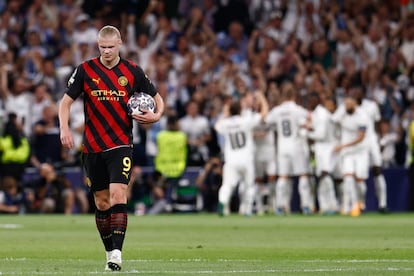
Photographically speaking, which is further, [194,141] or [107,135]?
[194,141]

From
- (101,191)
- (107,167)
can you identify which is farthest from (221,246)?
(107,167)

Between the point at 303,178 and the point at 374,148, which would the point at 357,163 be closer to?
the point at 374,148

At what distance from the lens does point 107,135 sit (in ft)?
41.1

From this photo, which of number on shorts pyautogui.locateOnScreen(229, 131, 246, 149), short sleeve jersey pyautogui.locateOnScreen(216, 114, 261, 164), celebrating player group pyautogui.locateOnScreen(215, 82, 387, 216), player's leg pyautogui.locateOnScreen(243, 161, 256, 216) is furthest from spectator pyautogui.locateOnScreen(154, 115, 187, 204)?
player's leg pyautogui.locateOnScreen(243, 161, 256, 216)

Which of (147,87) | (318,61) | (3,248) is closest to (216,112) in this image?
(318,61)

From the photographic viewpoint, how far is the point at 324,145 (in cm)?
2920

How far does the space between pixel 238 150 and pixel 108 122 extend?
51.3 ft

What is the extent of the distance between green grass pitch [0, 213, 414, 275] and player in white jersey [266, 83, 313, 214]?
234 centimetres

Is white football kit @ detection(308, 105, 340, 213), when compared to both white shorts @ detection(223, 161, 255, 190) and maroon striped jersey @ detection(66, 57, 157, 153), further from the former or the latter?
maroon striped jersey @ detection(66, 57, 157, 153)

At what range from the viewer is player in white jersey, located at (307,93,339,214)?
28656mm

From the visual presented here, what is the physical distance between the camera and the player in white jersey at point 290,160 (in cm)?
2853

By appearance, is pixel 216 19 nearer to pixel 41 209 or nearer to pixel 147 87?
pixel 41 209

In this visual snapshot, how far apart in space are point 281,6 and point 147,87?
21.7 meters

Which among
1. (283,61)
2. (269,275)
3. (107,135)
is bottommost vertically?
(269,275)
